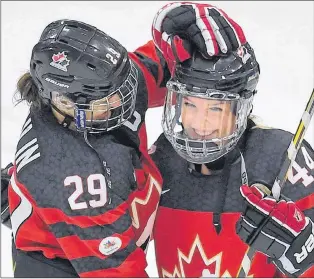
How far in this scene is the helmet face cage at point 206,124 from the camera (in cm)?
197

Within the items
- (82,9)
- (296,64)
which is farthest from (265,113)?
(82,9)

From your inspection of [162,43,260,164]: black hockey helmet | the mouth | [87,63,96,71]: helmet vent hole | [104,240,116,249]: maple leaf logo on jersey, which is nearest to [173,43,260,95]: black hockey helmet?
[162,43,260,164]: black hockey helmet

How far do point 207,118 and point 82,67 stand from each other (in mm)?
332

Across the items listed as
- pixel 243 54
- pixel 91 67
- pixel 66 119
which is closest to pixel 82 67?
pixel 91 67

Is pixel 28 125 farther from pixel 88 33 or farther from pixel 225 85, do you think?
pixel 225 85

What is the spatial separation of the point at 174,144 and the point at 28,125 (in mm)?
383

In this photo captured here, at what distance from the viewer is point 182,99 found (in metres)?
2.00

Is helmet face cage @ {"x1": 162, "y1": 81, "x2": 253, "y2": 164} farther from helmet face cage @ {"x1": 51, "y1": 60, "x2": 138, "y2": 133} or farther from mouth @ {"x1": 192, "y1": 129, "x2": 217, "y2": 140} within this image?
helmet face cage @ {"x1": 51, "y1": 60, "x2": 138, "y2": 133}

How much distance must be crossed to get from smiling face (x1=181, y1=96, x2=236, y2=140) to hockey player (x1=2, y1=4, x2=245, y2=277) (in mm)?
125

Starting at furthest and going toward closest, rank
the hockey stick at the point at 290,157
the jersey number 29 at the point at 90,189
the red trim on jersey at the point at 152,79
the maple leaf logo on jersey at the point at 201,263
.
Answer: the red trim on jersey at the point at 152,79, the maple leaf logo on jersey at the point at 201,263, the jersey number 29 at the point at 90,189, the hockey stick at the point at 290,157

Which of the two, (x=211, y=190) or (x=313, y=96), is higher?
(x=313, y=96)

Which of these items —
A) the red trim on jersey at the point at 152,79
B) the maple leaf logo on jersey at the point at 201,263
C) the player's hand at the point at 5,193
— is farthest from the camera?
the player's hand at the point at 5,193

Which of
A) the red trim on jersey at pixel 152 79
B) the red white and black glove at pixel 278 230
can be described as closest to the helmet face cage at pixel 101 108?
the red trim on jersey at pixel 152 79

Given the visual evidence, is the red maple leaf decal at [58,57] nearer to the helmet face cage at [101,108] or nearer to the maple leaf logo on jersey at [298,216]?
the helmet face cage at [101,108]
